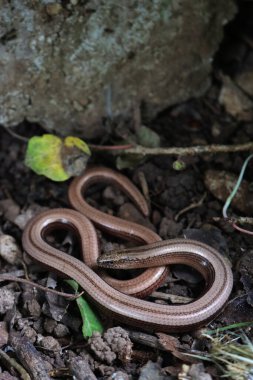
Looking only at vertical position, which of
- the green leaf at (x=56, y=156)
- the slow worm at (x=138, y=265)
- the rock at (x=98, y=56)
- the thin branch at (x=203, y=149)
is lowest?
the slow worm at (x=138, y=265)

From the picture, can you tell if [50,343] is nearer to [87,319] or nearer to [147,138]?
[87,319]

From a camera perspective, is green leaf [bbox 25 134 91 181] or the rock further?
green leaf [bbox 25 134 91 181]

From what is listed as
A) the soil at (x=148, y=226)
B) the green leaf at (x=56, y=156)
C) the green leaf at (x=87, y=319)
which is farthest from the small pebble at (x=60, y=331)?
the green leaf at (x=56, y=156)

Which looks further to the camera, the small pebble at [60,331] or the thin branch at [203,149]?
the thin branch at [203,149]

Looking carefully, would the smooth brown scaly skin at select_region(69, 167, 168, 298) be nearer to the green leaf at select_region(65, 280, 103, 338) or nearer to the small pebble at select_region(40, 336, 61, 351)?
the green leaf at select_region(65, 280, 103, 338)

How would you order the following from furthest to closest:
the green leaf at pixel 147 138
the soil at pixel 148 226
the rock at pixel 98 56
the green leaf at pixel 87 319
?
the green leaf at pixel 147 138 < the rock at pixel 98 56 < the green leaf at pixel 87 319 < the soil at pixel 148 226

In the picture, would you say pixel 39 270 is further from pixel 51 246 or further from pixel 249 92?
pixel 249 92

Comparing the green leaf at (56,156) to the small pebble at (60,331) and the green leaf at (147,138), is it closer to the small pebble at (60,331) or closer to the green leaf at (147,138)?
the green leaf at (147,138)

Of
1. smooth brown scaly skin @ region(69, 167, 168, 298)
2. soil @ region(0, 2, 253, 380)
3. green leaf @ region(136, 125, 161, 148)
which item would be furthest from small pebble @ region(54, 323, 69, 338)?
green leaf @ region(136, 125, 161, 148)

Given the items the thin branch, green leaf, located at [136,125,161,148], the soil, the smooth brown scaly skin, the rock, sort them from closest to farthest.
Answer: the soil, the smooth brown scaly skin, the rock, the thin branch, green leaf, located at [136,125,161,148]
